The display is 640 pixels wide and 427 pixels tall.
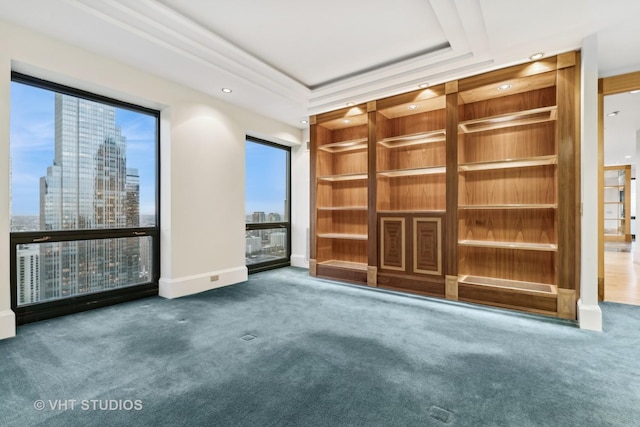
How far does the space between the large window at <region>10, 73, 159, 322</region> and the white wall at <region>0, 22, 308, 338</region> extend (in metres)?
0.20

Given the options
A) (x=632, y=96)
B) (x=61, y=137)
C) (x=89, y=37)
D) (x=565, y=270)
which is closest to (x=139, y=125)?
(x=61, y=137)

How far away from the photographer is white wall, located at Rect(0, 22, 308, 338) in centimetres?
267

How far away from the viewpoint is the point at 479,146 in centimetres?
392

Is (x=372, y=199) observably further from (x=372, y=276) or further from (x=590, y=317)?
(x=590, y=317)

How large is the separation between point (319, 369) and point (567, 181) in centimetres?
303

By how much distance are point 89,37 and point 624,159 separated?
505 inches

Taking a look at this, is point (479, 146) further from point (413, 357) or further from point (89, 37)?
point (89, 37)

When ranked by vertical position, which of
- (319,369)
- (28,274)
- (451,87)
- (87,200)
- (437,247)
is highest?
(451,87)

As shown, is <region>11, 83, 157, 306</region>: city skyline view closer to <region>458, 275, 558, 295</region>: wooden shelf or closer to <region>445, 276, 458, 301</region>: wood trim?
<region>445, 276, 458, 301</region>: wood trim

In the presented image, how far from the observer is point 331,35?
10.2 ft

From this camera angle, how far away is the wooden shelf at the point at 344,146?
186 inches

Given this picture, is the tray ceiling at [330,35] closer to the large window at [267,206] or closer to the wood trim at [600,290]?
the large window at [267,206]

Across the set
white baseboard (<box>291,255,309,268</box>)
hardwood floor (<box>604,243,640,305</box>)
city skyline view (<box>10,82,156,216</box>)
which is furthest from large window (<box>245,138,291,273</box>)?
hardwood floor (<box>604,243,640,305</box>)

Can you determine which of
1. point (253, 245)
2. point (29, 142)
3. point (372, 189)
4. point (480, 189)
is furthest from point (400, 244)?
point (29, 142)
